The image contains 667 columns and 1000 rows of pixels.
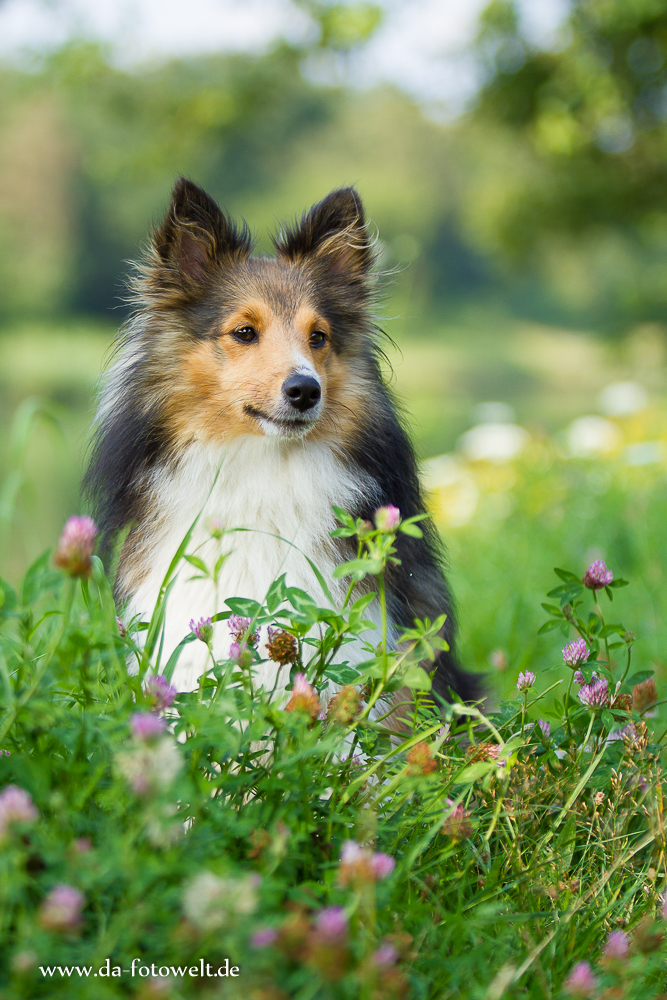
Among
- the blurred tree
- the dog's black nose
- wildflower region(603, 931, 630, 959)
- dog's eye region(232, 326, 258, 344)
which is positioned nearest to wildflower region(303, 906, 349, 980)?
wildflower region(603, 931, 630, 959)

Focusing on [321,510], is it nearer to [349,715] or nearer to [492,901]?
[349,715]

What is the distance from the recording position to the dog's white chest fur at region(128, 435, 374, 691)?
2654 millimetres

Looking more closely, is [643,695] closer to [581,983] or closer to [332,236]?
[581,983]

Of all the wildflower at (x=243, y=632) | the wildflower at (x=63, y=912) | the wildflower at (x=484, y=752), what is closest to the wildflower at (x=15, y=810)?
the wildflower at (x=63, y=912)

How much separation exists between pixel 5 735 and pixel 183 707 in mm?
388

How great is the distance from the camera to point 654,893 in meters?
1.93

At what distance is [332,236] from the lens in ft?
10.6

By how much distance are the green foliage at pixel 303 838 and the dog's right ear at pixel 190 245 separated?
1.39m

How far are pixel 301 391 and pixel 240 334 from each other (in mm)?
378

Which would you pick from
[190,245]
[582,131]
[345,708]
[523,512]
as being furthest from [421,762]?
[582,131]

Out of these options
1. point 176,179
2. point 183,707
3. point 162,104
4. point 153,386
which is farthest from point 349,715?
point 162,104

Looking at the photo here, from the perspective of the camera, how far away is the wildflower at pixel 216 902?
1.18m

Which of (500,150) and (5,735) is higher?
(500,150)

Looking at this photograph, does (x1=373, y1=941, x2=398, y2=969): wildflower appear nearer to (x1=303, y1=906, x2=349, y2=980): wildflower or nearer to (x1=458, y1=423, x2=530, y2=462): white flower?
(x1=303, y1=906, x2=349, y2=980): wildflower
